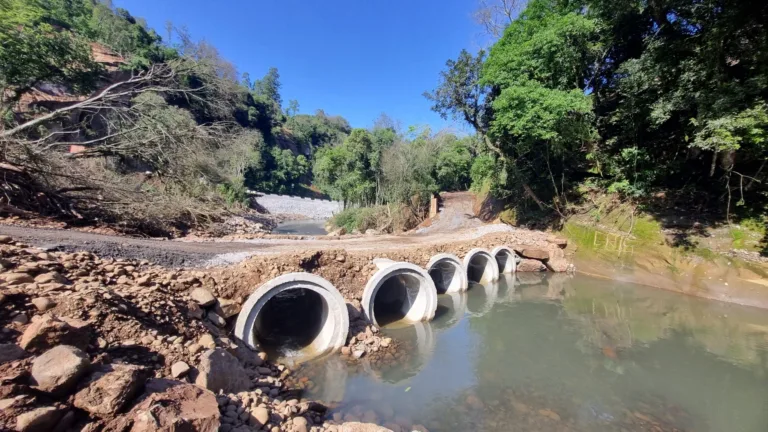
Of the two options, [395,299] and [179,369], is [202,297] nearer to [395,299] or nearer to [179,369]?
[179,369]

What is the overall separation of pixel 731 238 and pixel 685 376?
621cm

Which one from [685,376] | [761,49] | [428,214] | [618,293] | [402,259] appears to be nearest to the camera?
[685,376]

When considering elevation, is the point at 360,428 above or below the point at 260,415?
below

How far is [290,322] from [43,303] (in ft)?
15.9

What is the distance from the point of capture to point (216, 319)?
534cm

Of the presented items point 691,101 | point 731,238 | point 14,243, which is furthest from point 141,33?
point 731,238

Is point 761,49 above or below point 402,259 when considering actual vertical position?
above

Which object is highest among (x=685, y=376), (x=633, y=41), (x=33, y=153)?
(x=633, y=41)

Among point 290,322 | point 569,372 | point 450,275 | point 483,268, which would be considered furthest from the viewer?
point 483,268

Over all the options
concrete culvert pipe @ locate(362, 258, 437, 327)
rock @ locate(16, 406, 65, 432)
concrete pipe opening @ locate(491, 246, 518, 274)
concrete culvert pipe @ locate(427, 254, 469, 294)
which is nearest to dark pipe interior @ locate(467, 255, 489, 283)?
concrete pipe opening @ locate(491, 246, 518, 274)

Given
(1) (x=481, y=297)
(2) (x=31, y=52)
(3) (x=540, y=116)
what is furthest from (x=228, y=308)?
(3) (x=540, y=116)

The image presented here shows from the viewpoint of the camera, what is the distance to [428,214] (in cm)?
2195

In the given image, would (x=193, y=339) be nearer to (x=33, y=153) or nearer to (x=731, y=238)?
(x=33, y=153)

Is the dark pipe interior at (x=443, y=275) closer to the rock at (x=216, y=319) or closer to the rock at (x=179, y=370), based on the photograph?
the rock at (x=216, y=319)
